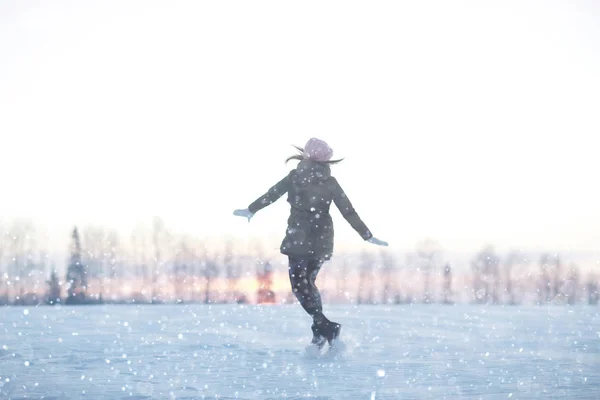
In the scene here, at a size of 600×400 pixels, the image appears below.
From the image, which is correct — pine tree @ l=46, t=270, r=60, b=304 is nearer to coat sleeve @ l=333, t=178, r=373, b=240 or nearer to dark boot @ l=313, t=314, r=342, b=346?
coat sleeve @ l=333, t=178, r=373, b=240

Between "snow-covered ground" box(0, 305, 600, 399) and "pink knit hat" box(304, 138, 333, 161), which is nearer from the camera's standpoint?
"snow-covered ground" box(0, 305, 600, 399)

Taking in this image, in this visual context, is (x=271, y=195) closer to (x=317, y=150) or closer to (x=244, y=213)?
(x=244, y=213)

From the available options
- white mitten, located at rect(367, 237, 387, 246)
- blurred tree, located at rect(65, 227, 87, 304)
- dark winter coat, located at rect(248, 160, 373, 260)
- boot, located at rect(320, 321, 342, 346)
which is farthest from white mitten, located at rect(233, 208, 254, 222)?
blurred tree, located at rect(65, 227, 87, 304)

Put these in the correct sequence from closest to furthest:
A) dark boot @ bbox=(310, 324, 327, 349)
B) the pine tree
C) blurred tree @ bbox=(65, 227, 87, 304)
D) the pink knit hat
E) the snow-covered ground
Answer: the snow-covered ground
dark boot @ bbox=(310, 324, 327, 349)
the pink knit hat
the pine tree
blurred tree @ bbox=(65, 227, 87, 304)

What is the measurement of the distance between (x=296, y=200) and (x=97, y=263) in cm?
5531

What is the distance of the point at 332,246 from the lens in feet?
21.3

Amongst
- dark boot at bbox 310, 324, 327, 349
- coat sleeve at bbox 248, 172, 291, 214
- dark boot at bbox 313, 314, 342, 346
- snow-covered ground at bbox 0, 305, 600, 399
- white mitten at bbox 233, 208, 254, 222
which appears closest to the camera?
snow-covered ground at bbox 0, 305, 600, 399

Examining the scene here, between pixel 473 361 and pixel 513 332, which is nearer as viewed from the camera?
pixel 473 361

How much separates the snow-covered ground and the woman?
25.4 inches

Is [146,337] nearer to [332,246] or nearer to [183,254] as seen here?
[332,246]

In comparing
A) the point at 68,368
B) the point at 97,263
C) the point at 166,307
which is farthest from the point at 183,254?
the point at 68,368

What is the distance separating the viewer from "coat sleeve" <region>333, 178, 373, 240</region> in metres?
6.59

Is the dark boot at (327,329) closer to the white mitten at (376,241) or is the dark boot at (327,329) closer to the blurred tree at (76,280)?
the white mitten at (376,241)

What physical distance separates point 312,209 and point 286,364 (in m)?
1.78
